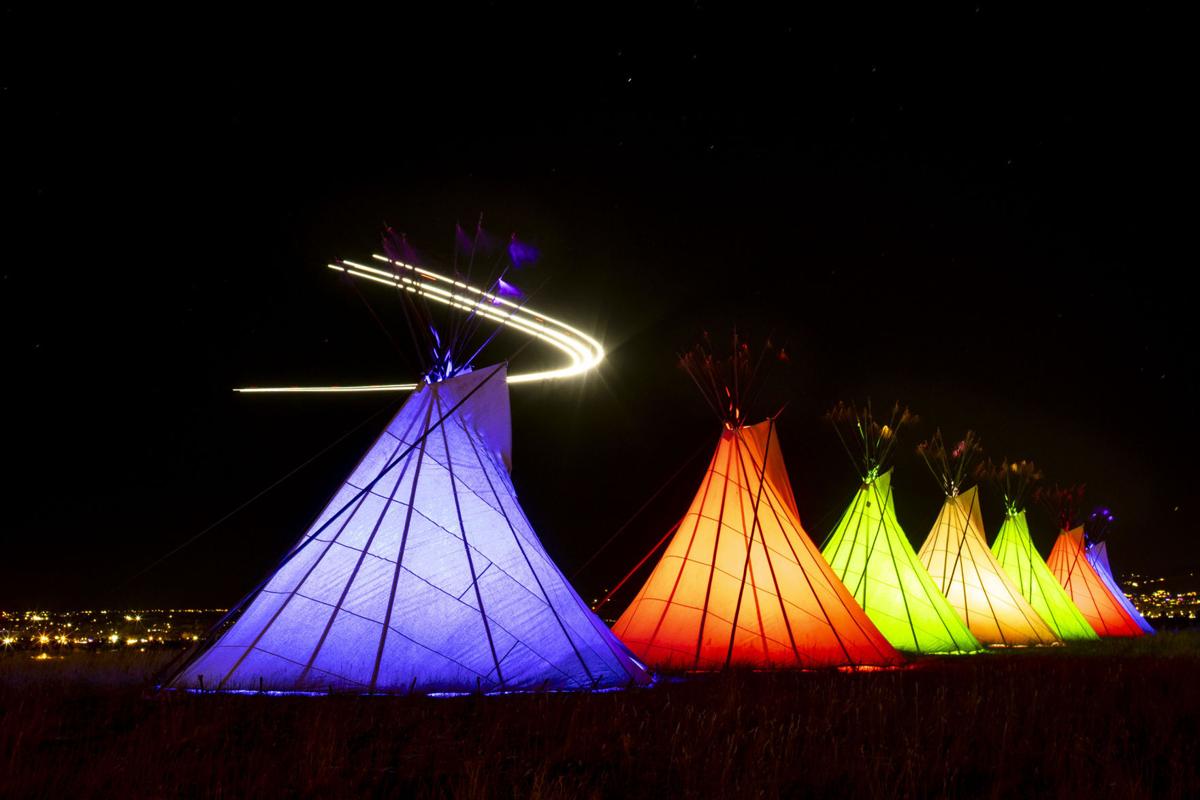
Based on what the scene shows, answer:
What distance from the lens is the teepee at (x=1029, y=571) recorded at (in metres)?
22.7

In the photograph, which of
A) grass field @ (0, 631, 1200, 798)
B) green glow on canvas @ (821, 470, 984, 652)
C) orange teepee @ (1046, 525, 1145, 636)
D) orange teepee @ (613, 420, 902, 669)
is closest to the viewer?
grass field @ (0, 631, 1200, 798)

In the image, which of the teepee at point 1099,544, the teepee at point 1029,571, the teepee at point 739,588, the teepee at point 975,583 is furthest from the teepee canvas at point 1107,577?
the teepee at point 739,588

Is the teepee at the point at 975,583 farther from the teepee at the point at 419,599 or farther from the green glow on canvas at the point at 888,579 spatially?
the teepee at the point at 419,599

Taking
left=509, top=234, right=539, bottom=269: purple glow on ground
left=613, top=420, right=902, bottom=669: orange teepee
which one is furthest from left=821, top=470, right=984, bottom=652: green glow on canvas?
left=509, top=234, right=539, bottom=269: purple glow on ground

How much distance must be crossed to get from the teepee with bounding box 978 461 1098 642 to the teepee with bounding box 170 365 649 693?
16864 mm

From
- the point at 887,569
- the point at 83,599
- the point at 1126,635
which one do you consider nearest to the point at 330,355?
the point at 887,569

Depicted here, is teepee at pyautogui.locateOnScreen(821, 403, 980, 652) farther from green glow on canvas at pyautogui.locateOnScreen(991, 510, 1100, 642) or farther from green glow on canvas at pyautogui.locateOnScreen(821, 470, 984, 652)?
green glow on canvas at pyautogui.locateOnScreen(991, 510, 1100, 642)

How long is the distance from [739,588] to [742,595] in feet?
0.30

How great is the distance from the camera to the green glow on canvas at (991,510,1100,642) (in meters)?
22.7

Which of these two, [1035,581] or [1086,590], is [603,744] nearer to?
[1035,581]

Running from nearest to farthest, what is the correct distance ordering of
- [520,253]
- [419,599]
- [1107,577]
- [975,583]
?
[419,599] < [520,253] < [975,583] < [1107,577]

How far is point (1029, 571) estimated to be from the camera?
23594mm

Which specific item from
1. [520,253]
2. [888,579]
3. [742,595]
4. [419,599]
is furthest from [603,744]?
[888,579]

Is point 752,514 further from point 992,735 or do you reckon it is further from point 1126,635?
point 1126,635
